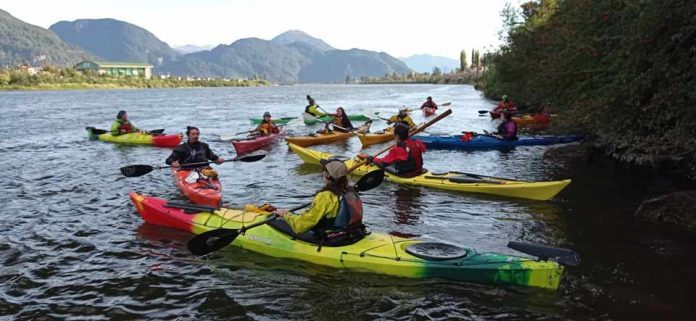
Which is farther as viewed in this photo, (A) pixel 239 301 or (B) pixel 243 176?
(B) pixel 243 176

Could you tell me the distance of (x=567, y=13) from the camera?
54.6 feet

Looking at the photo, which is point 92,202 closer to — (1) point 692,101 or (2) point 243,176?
(2) point 243,176

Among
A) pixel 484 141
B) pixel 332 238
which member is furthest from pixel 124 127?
pixel 332 238

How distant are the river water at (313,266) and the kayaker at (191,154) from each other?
1112 millimetres

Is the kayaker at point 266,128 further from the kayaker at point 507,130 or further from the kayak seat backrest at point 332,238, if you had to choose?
the kayak seat backrest at point 332,238

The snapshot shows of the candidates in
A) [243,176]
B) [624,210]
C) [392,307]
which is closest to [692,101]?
[624,210]

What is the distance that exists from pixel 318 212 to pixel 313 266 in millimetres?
963

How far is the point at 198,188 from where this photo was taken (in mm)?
10656

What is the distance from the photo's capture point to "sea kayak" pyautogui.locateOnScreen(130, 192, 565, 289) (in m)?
6.31

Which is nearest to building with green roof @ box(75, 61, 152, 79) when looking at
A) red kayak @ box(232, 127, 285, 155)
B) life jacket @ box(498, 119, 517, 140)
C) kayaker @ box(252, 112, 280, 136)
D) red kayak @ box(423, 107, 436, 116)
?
red kayak @ box(423, 107, 436, 116)

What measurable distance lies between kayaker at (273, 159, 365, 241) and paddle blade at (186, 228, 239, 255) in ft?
3.07

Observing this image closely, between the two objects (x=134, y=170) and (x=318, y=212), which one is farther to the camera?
(x=134, y=170)

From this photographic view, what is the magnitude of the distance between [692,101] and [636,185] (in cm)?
362

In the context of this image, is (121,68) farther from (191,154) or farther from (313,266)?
(313,266)
